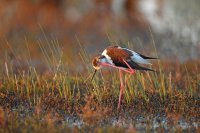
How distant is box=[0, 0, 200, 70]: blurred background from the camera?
12.5 metres

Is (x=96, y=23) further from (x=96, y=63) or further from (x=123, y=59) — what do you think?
(x=123, y=59)

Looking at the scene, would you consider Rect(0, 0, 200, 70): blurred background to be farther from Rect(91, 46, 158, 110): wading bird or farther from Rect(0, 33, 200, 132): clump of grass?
Rect(91, 46, 158, 110): wading bird

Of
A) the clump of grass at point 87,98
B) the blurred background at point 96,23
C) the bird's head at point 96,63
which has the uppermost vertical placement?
the blurred background at point 96,23

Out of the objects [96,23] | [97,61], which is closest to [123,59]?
[97,61]

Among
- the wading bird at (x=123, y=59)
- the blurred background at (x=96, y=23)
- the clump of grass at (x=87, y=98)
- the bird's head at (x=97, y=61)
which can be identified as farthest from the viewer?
the blurred background at (x=96, y=23)

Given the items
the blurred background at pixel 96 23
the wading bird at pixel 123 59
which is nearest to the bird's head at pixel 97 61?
the wading bird at pixel 123 59

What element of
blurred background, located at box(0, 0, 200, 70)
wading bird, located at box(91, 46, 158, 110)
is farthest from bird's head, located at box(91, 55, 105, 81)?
blurred background, located at box(0, 0, 200, 70)

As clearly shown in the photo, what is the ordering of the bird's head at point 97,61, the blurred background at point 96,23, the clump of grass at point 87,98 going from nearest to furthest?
the clump of grass at point 87,98
the bird's head at point 97,61
the blurred background at point 96,23

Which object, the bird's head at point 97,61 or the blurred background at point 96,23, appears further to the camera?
the blurred background at point 96,23

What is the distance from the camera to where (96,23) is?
50.2ft

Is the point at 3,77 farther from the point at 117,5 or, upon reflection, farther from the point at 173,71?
the point at 117,5

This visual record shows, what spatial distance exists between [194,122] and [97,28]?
896 cm

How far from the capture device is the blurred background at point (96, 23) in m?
12.5

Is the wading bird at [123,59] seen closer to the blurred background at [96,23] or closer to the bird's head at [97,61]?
the bird's head at [97,61]
